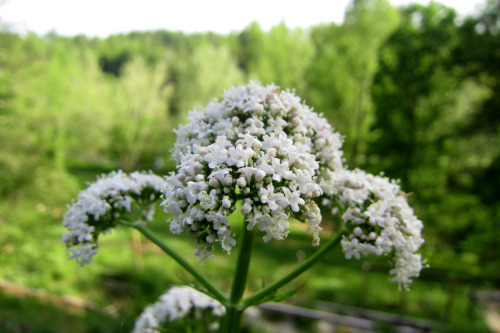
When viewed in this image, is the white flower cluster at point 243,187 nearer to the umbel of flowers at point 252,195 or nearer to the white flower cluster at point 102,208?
the umbel of flowers at point 252,195

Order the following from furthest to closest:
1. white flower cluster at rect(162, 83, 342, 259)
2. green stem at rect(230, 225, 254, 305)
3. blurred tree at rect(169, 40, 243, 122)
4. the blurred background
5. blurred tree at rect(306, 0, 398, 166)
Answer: blurred tree at rect(169, 40, 243, 122), blurred tree at rect(306, 0, 398, 166), the blurred background, green stem at rect(230, 225, 254, 305), white flower cluster at rect(162, 83, 342, 259)

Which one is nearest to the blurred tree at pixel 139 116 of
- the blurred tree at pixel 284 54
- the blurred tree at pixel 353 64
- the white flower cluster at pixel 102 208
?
the blurred tree at pixel 284 54

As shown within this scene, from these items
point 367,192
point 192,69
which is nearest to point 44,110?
point 192,69

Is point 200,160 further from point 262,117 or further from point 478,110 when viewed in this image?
point 478,110

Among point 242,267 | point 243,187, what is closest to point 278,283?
point 242,267

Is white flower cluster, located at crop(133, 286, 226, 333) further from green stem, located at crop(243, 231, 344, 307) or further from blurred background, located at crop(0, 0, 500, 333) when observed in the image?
blurred background, located at crop(0, 0, 500, 333)

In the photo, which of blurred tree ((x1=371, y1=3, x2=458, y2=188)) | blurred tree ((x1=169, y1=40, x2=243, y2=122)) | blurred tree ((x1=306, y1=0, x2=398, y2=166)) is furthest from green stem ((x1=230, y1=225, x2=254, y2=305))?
blurred tree ((x1=169, y1=40, x2=243, y2=122))

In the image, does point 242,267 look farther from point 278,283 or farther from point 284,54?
point 284,54
